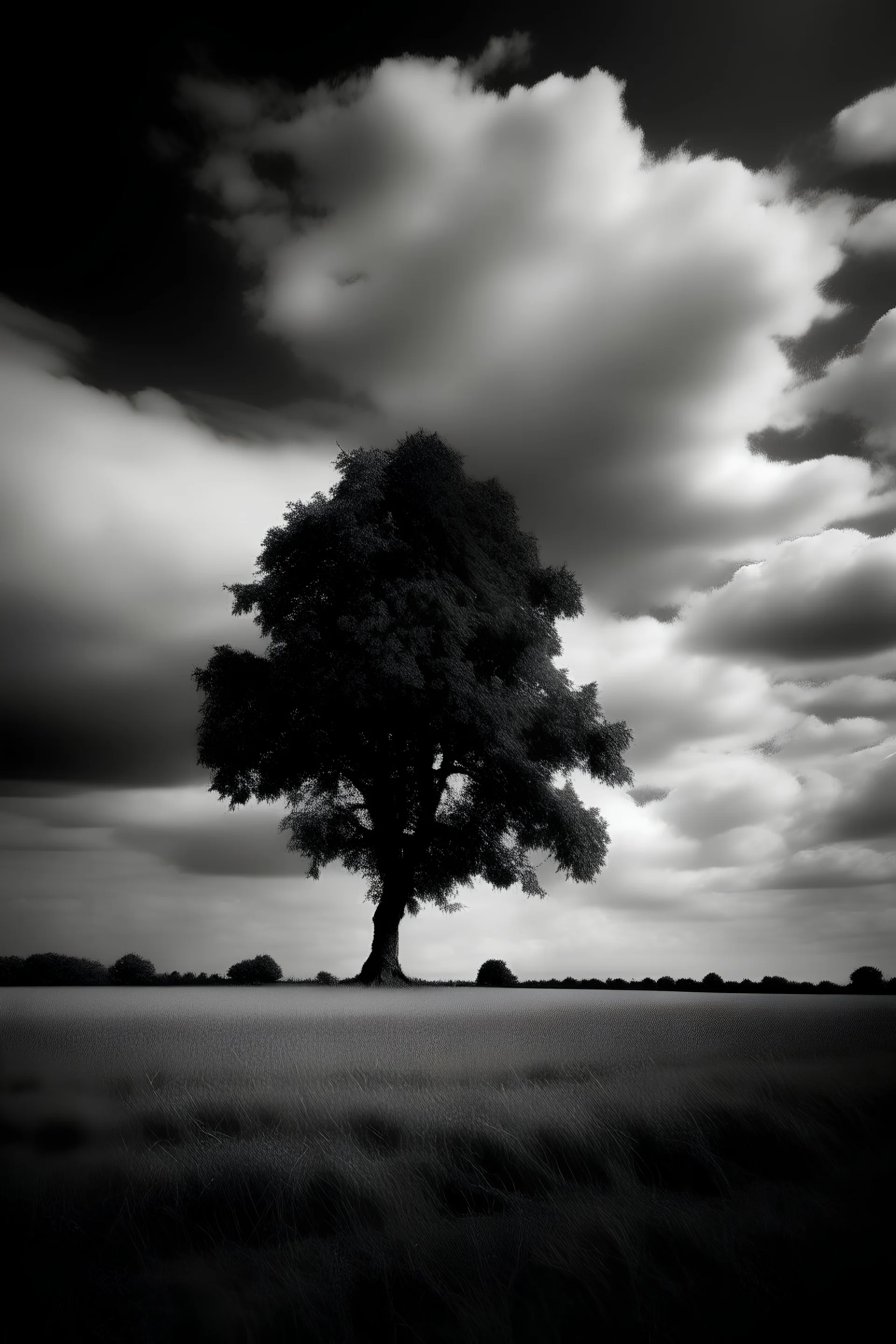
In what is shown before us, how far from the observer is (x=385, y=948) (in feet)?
66.1

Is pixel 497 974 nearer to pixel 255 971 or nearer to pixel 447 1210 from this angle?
pixel 255 971

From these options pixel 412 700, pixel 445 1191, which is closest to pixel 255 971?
pixel 412 700

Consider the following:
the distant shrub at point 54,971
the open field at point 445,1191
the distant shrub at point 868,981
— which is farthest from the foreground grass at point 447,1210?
the distant shrub at point 54,971

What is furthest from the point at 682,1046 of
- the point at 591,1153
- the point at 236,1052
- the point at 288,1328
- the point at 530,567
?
the point at 530,567

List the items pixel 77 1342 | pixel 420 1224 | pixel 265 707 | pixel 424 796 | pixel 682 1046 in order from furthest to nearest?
1. pixel 424 796
2. pixel 265 707
3. pixel 682 1046
4. pixel 420 1224
5. pixel 77 1342

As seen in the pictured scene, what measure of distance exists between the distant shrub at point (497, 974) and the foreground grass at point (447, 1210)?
800 inches

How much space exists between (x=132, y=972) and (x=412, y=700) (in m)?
10.5

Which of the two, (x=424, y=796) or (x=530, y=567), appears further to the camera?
(x=530, y=567)

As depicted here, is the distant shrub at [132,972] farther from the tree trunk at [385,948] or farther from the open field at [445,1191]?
the open field at [445,1191]

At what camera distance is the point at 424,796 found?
67.5ft

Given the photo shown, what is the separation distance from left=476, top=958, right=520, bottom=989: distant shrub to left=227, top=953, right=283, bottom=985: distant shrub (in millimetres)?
6381

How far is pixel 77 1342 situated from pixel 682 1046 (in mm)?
5517

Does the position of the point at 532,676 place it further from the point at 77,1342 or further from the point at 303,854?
the point at 77,1342

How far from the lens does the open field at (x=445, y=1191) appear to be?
2.56 meters
